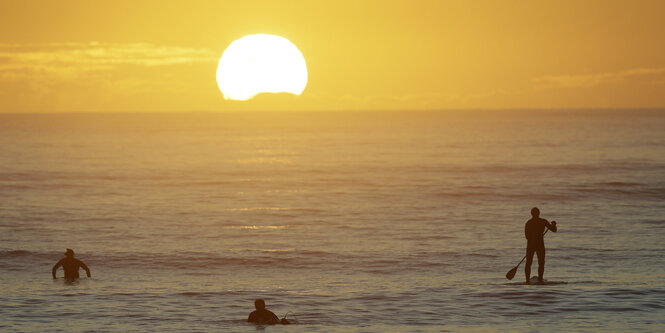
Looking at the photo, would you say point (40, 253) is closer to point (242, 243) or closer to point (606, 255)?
point (242, 243)

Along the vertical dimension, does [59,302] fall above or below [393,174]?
below

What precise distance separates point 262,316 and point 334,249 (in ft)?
45.6

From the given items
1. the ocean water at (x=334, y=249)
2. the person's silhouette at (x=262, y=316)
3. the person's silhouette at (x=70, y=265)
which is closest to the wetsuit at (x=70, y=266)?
the person's silhouette at (x=70, y=265)

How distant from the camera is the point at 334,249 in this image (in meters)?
33.0

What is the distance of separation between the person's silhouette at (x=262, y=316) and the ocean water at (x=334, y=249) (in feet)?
0.99

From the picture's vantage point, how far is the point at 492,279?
25.5m

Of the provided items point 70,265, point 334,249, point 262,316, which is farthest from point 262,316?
point 334,249

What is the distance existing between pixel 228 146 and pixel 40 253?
108181 mm

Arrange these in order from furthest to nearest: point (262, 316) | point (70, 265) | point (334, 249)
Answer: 1. point (334, 249)
2. point (70, 265)
3. point (262, 316)

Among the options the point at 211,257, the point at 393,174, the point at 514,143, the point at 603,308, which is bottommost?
the point at 603,308

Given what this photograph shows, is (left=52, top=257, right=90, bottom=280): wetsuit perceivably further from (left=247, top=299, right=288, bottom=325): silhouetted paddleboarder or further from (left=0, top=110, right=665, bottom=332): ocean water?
(left=247, top=299, right=288, bottom=325): silhouetted paddleboarder

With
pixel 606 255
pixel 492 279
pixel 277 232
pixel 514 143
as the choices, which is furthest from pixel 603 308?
pixel 514 143

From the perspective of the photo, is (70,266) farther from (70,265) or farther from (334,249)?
(334,249)

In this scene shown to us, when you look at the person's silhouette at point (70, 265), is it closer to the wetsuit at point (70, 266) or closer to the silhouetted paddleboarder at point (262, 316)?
the wetsuit at point (70, 266)
